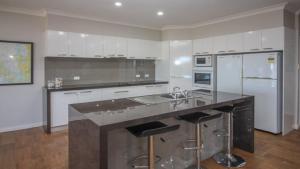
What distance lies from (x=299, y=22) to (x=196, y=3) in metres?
2.39

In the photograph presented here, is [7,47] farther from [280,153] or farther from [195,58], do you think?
[280,153]

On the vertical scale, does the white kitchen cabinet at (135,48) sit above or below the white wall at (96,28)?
below

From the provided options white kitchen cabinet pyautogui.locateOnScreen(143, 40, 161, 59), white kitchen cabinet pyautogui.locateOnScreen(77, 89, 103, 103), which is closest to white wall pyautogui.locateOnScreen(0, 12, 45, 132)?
white kitchen cabinet pyautogui.locateOnScreen(77, 89, 103, 103)

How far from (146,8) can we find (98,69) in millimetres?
2008

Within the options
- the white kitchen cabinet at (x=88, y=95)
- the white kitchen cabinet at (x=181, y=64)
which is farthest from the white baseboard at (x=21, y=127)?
the white kitchen cabinet at (x=181, y=64)

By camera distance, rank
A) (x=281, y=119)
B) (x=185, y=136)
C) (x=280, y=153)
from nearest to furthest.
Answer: (x=185, y=136) → (x=280, y=153) → (x=281, y=119)

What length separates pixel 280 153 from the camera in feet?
10.2

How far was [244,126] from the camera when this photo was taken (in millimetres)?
3205

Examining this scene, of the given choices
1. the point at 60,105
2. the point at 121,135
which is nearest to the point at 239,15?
the point at 121,135

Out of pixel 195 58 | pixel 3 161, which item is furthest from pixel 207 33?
pixel 3 161

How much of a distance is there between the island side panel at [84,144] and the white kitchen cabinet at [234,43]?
370 cm

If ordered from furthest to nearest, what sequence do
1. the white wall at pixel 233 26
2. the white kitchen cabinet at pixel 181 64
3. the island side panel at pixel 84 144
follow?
the white kitchen cabinet at pixel 181 64 → the white wall at pixel 233 26 → the island side panel at pixel 84 144

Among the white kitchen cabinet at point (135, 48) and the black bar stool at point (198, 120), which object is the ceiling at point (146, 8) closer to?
the white kitchen cabinet at point (135, 48)

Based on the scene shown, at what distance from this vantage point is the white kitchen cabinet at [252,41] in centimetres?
405
